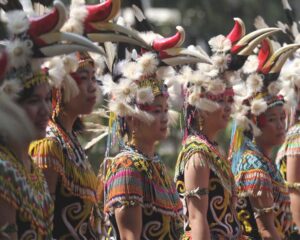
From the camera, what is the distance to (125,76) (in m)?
6.81

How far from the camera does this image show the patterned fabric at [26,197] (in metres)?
5.32

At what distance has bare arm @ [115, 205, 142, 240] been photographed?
645 cm

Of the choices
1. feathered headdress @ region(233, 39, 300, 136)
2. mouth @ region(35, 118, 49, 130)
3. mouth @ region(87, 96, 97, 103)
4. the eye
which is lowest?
mouth @ region(35, 118, 49, 130)

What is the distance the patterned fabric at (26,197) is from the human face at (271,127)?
107 inches

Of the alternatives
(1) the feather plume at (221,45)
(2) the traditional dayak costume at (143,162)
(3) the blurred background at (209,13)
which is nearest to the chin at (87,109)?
(2) the traditional dayak costume at (143,162)

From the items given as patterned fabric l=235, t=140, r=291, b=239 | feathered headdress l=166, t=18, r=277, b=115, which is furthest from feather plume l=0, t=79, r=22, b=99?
patterned fabric l=235, t=140, r=291, b=239

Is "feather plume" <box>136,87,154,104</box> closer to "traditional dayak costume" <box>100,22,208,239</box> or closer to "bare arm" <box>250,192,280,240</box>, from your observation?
"traditional dayak costume" <box>100,22,208,239</box>

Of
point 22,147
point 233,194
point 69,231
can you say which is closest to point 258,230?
point 233,194

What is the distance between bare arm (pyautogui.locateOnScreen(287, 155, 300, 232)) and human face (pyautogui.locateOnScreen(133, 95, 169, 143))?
5.85 feet

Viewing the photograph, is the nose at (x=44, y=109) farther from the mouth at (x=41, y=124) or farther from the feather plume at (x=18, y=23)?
the feather plume at (x=18, y=23)

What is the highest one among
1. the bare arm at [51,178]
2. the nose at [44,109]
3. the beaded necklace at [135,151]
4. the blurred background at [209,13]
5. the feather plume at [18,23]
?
the blurred background at [209,13]

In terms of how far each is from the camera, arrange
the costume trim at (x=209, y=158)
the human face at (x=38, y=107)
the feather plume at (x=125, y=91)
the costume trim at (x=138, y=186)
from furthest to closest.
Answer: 1. the costume trim at (x=209, y=158)
2. the feather plume at (x=125, y=91)
3. the costume trim at (x=138, y=186)
4. the human face at (x=38, y=107)

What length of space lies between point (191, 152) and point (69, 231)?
131 centimetres

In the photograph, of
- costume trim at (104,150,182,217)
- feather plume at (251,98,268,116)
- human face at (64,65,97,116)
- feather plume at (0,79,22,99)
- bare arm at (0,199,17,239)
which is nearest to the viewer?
bare arm at (0,199,17,239)
